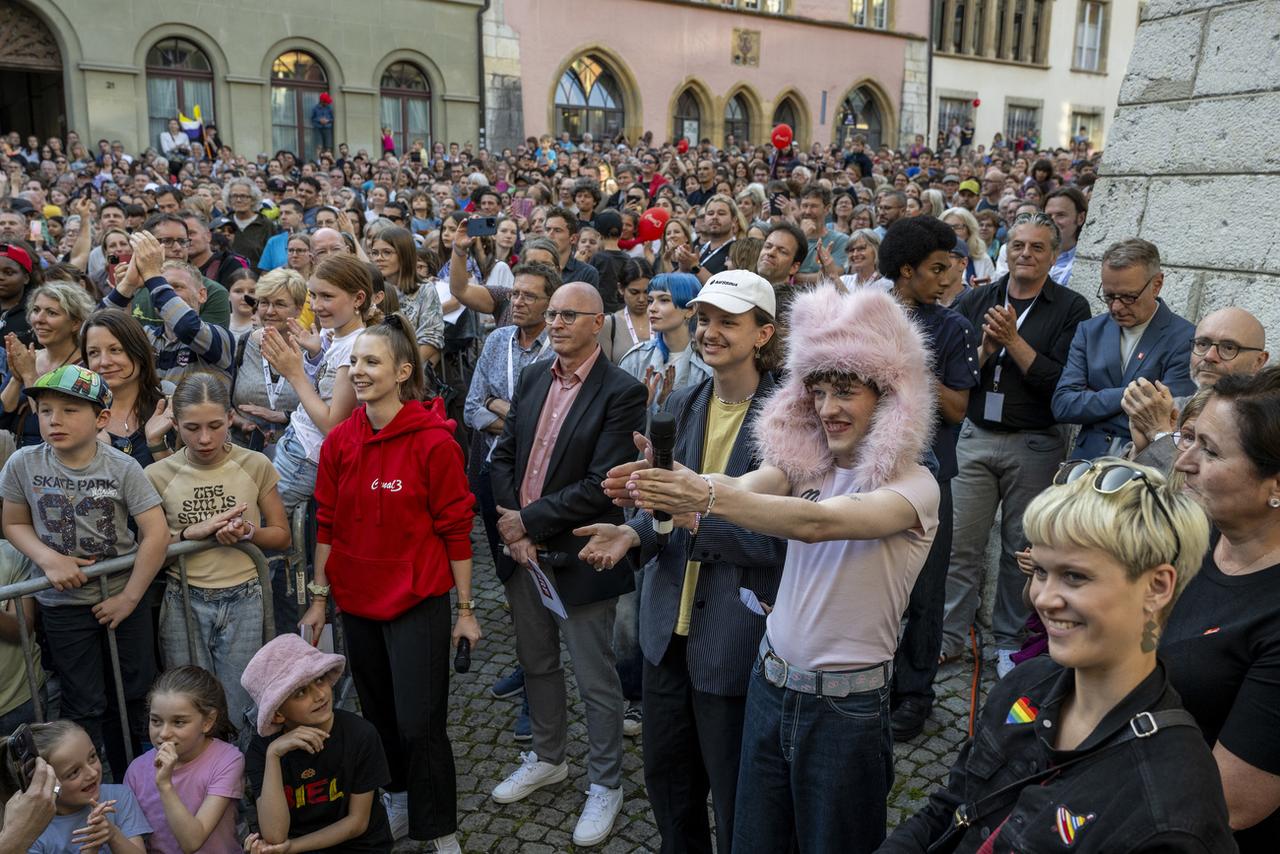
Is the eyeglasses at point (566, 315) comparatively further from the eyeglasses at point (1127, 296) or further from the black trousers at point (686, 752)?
the eyeglasses at point (1127, 296)

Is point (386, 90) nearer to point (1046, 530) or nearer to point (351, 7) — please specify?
point (351, 7)

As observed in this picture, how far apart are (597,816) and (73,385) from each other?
257 centimetres

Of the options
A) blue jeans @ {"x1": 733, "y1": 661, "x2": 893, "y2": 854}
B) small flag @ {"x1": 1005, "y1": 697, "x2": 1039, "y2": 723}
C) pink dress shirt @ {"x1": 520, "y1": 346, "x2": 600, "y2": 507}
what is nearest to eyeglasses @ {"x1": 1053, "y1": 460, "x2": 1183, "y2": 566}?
small flag @ {"x1": 1005, "y1": 697, "x2": 1039, "y2": 723}

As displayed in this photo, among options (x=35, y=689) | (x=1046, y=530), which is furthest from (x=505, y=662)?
(x=1046, y=530)

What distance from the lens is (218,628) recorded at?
3781 mm

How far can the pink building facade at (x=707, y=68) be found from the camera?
28.2 m

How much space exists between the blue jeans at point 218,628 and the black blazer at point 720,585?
1677 mm

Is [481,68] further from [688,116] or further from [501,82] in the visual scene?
[688,116]

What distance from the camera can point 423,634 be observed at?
362 centimetres

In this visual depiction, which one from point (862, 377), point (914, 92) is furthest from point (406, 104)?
point (862, 377)

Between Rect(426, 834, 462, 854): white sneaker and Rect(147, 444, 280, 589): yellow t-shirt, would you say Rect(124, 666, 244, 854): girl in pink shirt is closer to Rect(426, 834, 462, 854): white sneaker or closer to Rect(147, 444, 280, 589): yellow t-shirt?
Rect(147, 444, 280, 589): yellow t-shirt

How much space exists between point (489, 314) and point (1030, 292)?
12.3 ft

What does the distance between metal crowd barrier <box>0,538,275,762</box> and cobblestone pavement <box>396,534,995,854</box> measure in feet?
3.64

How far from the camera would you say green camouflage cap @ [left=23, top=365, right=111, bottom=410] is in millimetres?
3430
